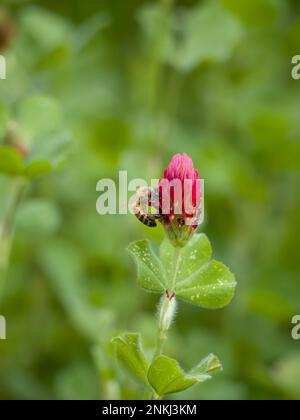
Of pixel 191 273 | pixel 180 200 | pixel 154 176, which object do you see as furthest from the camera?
pixel 154 176

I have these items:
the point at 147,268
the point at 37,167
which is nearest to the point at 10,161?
the point at 37,167

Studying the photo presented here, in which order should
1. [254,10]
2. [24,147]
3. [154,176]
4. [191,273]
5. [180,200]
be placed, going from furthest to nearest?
[254,10]
[154,176]
[24,147]
[191,273]
[180,200]

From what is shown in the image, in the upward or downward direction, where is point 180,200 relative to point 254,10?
downward

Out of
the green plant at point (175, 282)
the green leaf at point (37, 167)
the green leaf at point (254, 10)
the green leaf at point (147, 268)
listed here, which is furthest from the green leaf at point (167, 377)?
the green leaf at point (254, 10)

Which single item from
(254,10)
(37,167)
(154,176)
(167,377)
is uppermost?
(254,10)

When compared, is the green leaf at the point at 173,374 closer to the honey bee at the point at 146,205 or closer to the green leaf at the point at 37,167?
the honey bee at the point at 146,205

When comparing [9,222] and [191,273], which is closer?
[191,273]

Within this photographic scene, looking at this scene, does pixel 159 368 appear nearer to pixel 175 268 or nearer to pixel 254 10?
pixel 175 268
